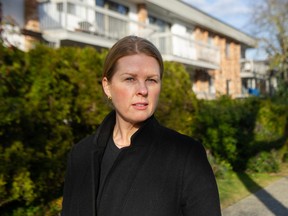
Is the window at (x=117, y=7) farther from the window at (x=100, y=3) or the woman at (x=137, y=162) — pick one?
the woman at (x=137, y=162)

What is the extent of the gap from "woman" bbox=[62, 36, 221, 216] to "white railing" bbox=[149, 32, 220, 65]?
1868 centimetres

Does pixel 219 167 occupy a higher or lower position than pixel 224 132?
lower

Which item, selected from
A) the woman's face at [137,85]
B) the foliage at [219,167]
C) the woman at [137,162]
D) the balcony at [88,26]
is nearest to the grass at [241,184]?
the foliage at [219,167]

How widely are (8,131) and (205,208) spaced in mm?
3959

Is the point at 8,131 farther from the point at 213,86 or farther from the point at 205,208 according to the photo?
the point at 213,86

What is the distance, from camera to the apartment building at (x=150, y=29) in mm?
13805

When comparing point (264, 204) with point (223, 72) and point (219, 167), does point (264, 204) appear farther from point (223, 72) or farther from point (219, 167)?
point (223, 72)

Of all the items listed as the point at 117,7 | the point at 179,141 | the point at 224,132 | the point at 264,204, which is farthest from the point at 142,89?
the point at 117,7

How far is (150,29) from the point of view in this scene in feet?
63.4

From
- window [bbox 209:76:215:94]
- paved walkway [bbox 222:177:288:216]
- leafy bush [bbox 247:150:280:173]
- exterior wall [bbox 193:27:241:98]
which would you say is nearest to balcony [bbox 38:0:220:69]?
exterior wall [bbox 193:27:241:98]

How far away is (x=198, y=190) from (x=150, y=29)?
18.1 m

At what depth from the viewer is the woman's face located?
1877mm

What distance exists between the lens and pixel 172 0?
21.9 m

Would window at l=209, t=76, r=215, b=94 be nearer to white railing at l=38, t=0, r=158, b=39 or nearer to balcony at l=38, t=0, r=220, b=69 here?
balcony at l=38, t=0, r=220, b=69
